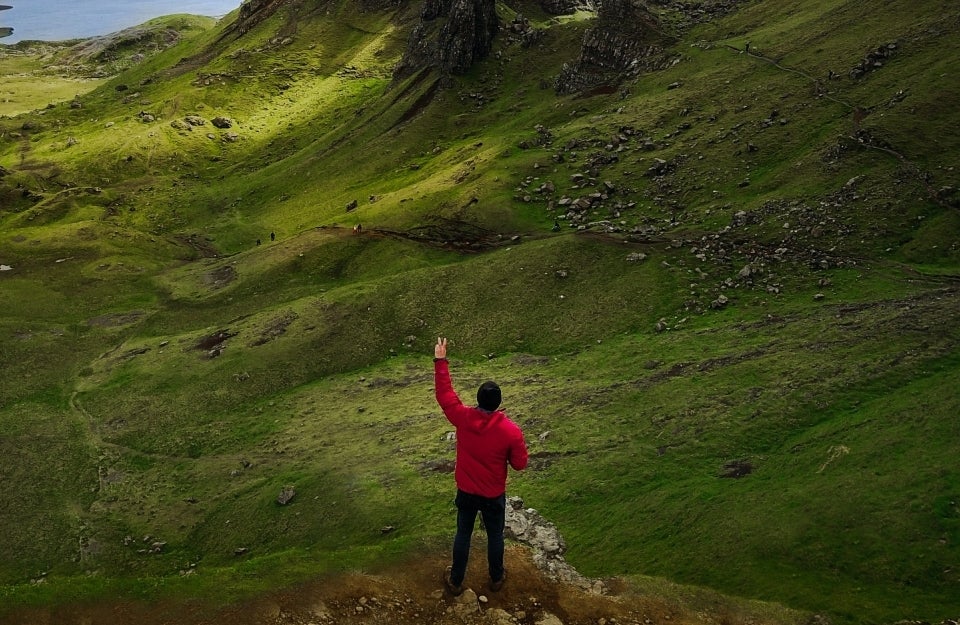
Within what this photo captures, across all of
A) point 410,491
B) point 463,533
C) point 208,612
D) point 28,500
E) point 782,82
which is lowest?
point 28,500

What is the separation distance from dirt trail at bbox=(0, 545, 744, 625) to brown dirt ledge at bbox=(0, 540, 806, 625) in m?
0.03

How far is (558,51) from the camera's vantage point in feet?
381

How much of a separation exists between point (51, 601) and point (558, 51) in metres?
114

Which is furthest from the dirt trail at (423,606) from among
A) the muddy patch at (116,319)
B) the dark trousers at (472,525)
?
the muddy patch at (116,319)

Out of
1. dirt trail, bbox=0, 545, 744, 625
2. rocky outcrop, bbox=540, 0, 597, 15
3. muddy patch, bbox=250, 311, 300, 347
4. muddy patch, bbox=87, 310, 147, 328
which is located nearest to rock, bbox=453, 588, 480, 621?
dirt trail, bbox=0, 545, 744, 625

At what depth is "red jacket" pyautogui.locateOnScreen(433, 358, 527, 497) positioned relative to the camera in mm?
15234

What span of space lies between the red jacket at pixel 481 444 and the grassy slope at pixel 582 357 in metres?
5.95

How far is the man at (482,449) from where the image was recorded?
15.2m

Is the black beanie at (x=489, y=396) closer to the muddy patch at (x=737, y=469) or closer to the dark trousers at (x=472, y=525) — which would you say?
the dark trousers at (x=472, y=525)

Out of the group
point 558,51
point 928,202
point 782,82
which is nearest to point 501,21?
point 558,51

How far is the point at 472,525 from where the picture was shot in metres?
16.3

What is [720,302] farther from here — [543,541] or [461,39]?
[461,39]

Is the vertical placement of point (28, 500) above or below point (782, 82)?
below

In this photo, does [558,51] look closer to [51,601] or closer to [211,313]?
[211,313]
